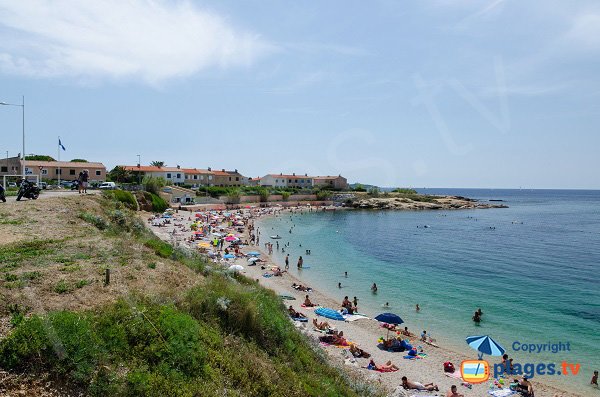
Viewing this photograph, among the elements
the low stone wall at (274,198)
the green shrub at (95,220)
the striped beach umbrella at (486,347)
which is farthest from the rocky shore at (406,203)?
the green shrub at (95,220)

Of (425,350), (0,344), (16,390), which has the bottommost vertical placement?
(425,350)

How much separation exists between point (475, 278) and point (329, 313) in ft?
52.4

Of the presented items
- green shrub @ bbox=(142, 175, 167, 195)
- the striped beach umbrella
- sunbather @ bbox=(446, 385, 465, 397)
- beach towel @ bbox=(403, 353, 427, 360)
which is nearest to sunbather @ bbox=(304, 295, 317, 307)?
beach towel @ bbox=(403, 353, 427, 360)

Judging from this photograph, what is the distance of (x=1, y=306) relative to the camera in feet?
26.9

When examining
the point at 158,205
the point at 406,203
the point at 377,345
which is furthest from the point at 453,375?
the point at 406,203

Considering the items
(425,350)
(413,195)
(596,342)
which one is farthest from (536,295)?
(413,195)

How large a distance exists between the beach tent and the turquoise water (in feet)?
9.60

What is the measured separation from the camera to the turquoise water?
21.4 m

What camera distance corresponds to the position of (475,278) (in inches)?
1299

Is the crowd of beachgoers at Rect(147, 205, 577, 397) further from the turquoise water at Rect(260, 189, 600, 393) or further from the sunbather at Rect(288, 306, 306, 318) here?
the turquoise water at Rect(260, 189, 600, 393)

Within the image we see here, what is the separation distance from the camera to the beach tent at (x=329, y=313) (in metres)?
22.9

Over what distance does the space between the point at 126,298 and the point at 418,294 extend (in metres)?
22.9

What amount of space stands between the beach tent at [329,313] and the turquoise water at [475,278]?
9.60ft

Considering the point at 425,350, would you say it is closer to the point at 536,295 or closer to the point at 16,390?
the point at 536,295
